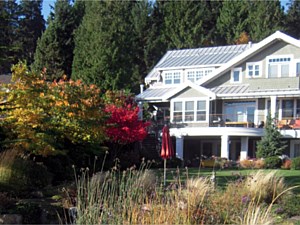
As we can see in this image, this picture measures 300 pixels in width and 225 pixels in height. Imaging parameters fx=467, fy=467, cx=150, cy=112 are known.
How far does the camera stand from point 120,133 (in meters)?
24.0

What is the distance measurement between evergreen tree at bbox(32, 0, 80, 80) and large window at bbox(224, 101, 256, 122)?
17.5 meters

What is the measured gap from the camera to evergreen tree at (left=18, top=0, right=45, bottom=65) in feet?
198

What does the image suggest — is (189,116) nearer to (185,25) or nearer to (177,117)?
(177,117)

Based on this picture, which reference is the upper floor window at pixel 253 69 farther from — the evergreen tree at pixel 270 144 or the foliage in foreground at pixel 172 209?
the foliage in foreground at pixel 172 209

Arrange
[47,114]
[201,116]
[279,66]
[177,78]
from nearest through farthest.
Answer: [47,114] < [279,66] < [201,116] < [177,78]

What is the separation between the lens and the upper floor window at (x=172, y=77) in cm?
3903

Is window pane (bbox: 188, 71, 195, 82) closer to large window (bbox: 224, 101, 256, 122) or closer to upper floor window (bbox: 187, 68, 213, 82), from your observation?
upper floor window (bbox: 187, 68, 213, 82)

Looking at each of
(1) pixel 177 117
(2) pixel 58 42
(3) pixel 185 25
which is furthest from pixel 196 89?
(3) pixel 185 25

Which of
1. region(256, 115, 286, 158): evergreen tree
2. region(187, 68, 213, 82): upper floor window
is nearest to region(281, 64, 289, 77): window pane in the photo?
region(256, 115, 286, 158): evergreen tree

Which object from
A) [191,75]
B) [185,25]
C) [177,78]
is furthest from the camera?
[185,25]

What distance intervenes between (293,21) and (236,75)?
25389 mm

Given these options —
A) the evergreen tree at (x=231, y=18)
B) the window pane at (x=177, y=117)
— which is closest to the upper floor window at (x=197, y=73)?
the window pane at (x=177, y=117)

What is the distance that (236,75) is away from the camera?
35312 mm

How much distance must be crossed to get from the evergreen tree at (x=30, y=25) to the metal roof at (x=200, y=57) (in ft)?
74.5
